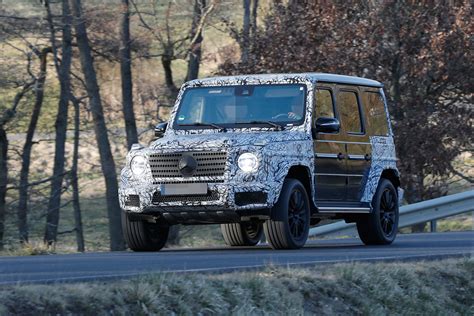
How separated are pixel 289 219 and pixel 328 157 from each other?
1270 mm

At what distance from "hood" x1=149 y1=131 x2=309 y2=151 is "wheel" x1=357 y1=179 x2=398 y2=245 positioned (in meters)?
1.92

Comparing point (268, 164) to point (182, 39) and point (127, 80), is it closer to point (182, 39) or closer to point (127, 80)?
point (182, 39)

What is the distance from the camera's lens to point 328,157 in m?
15.8

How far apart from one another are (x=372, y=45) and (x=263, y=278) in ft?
56.3

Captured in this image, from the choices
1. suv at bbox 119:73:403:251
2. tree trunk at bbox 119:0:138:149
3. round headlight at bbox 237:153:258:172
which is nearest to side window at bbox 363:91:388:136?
suv at bbox 119:73:403:251

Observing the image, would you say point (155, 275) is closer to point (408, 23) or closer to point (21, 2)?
point (408, 23)

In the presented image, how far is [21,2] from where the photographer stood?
3622cm

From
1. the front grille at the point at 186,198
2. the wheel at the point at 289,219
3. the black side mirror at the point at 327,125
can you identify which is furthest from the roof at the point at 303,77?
the front grille at the point at 186,198

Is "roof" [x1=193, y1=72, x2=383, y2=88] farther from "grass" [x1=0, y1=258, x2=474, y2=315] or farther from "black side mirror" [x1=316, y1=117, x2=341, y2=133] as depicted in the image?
"grass" [x1=0, y1=258, x2=474, y2=315]

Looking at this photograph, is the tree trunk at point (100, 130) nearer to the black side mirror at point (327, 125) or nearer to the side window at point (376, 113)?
the side window at point (376, 113)

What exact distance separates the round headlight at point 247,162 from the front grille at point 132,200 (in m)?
1.20

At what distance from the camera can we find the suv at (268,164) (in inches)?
569

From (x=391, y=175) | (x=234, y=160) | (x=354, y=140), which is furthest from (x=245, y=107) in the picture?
(x=391, y=175)

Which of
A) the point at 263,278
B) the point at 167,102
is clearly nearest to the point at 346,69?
the point at 167,102
